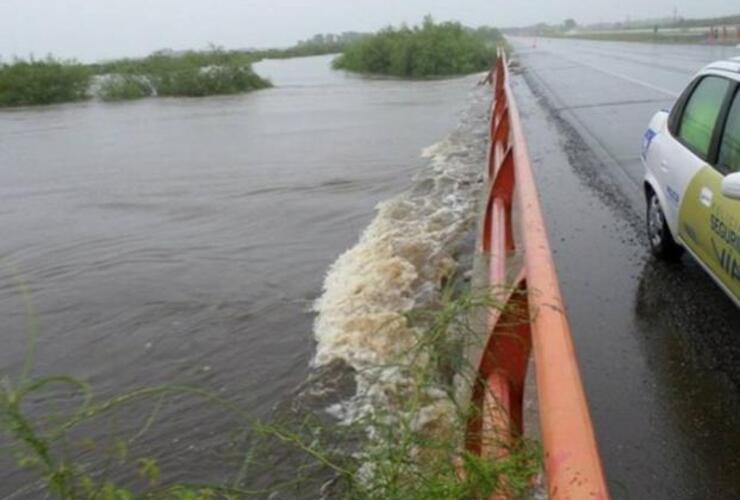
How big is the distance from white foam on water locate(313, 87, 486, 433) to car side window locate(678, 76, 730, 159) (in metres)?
2.41

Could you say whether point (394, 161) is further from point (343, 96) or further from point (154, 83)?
point (154, 83)

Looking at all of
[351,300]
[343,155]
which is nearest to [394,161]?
[343,155]

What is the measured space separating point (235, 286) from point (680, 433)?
5179mm

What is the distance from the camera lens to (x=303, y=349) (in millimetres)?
5848

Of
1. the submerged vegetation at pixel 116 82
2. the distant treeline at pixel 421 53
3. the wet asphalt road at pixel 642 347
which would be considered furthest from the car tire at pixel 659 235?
the distant treeline at pixel 421 53

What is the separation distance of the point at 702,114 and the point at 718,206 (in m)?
1.10

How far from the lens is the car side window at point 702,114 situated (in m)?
4.62

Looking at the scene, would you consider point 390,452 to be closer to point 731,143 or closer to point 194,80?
point 731,143

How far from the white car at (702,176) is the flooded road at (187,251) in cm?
308

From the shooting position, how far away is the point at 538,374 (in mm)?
1812

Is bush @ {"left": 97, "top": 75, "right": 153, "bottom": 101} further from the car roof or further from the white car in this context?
the car roof

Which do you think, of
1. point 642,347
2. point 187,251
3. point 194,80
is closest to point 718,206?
point 642,347

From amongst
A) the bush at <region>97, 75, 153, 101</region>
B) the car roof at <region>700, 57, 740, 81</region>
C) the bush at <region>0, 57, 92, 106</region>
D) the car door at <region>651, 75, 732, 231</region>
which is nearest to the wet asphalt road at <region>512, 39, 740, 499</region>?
the car door at <region>651, 75, 732, 231</region>

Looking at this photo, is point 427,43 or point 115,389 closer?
point 115,389
